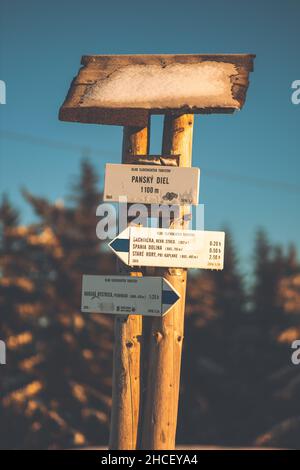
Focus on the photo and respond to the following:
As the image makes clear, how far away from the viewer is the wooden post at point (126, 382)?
6.63 meters

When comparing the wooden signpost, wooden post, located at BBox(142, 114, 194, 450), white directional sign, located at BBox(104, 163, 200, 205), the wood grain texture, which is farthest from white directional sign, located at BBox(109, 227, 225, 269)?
the wood grain texture

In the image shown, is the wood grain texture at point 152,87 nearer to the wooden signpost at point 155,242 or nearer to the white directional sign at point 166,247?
the wooden signpost at point 155,242

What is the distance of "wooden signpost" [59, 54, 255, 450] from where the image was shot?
6.52 m

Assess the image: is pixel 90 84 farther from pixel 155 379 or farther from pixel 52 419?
pixel 52 419

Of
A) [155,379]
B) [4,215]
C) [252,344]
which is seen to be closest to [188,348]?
[252,344]

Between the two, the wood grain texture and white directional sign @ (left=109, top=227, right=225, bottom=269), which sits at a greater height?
the wood grain texture

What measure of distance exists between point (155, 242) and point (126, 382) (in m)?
1.34

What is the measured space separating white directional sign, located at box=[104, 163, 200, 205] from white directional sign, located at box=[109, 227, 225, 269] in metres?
0.31

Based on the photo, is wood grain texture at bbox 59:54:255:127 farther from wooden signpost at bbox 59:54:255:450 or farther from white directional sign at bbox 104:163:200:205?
white directional sign at bbox 104:163:200:205

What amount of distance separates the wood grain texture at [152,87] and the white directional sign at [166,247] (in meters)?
1.09

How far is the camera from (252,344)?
29.7 meters

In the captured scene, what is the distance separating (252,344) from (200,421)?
384cm

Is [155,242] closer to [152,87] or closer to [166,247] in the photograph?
[166,247]

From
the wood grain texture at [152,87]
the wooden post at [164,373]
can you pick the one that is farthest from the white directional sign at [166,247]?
the wood grain texture at [152,87]
